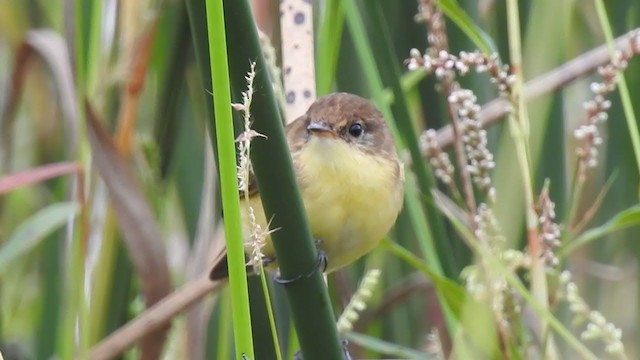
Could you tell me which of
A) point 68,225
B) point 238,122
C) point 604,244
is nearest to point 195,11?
point 238,122

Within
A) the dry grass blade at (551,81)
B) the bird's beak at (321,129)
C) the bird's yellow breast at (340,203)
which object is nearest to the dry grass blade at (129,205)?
the bird's yellow breast at (340,203)

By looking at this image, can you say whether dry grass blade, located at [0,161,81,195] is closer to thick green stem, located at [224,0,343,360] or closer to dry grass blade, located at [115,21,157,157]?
dry grass blade, located at [115,21,157,157]

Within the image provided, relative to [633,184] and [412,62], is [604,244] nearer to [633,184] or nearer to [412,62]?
[633,184]

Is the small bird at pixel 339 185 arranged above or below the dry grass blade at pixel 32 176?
below

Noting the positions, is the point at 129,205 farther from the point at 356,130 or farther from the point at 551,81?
the point at 551,81

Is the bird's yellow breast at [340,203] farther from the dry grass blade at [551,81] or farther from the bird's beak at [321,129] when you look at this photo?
the dry grass blade at [551,81]

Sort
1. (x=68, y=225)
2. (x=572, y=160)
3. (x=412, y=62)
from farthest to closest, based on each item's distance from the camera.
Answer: (x=572, y=160), (x=68, y=225), (x=412, y=62)

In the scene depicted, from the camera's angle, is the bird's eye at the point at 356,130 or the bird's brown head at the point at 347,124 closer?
the bird's brown head at the point at 347,124
